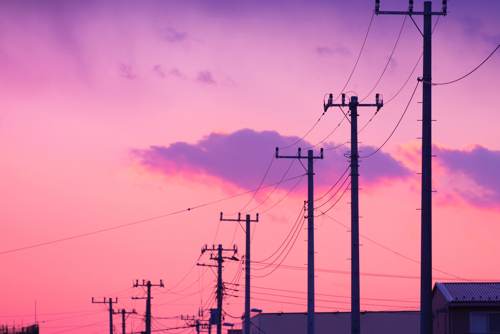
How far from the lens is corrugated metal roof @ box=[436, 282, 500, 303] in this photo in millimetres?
72625

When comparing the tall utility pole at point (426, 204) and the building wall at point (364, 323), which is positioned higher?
the tall utility pole at point (426, 204)

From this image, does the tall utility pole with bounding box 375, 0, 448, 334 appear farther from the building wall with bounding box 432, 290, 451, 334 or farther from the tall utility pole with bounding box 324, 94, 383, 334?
the building wall with bounding box 432, 290, 451, 334

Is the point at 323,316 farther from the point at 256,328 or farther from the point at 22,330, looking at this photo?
the point at 22,330

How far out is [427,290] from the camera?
39312 mm

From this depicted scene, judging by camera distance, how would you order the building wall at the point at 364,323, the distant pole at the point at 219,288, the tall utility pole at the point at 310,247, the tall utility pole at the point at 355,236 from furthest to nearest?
the building wall at the point at 364,323, the distant pole at the point at 219,288, the tall utility pole at the point at 310,247, the tall utility pole at the point at 355,236

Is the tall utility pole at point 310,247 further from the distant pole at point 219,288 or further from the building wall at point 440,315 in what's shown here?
the distant pole at point 219,288

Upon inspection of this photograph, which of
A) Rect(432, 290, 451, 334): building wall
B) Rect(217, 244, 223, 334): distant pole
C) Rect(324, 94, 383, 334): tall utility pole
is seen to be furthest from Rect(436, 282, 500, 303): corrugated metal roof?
Rect(217, 244, 223, 334): distant pole

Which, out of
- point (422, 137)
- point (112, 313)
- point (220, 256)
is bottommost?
point (112, 313)

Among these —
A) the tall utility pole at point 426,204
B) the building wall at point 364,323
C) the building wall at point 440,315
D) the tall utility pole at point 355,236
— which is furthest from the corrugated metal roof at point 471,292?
the building wall at point 364,323

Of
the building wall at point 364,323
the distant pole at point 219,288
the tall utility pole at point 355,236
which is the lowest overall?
the building wall at point 364,323

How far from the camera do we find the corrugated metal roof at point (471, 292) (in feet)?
238

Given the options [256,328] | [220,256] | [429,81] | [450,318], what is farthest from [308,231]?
[256,328]

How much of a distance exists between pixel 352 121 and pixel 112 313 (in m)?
114

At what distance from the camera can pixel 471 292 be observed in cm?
7475
